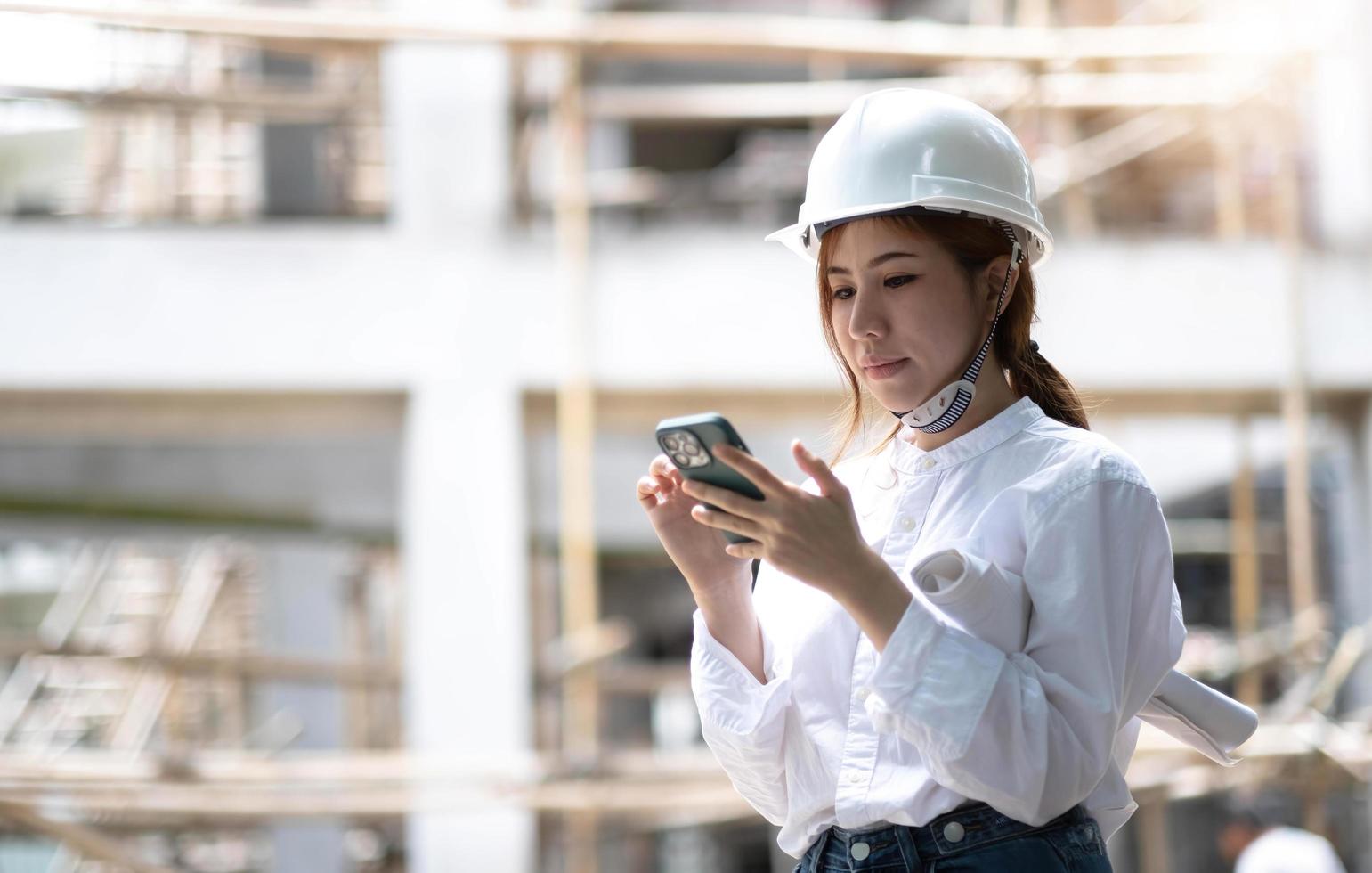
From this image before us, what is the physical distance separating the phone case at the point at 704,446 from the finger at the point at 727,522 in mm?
23

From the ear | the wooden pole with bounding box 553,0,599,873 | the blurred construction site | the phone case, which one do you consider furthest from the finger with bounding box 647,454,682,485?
the wooden pole with bounding box 553,0,599,873

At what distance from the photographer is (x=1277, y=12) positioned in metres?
6.02

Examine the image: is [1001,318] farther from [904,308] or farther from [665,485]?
[665,485]

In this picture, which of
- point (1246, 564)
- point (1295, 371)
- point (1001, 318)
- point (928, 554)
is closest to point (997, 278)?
point (1001, 318)

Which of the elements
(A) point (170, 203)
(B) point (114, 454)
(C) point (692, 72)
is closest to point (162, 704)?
(B) point (114, 454)

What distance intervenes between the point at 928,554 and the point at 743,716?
34 centimetres

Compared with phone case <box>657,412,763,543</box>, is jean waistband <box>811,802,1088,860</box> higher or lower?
lower

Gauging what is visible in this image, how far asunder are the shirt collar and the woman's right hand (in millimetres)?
232

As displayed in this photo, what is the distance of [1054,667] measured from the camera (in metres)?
1.49

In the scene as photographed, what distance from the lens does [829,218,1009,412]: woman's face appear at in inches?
64.9

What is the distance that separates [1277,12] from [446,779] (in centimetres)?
425

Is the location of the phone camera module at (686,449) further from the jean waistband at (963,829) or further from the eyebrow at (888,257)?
the jean waistband at (963,829)

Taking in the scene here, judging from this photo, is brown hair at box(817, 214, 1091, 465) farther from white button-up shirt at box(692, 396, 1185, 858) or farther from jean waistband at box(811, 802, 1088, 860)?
jean waistband at box(811, 802, 1088, 860)

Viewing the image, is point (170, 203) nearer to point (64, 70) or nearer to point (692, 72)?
point (64, 70)
